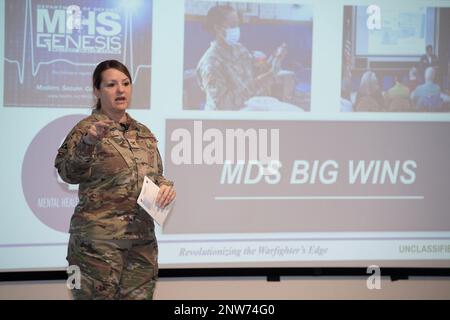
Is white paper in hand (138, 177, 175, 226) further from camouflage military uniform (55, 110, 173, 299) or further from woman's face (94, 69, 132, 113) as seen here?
woman's face (94, 69, 132, 113)

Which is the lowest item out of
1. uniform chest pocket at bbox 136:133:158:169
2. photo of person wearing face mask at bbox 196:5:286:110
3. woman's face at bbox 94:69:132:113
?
uniform chest pocket at bbox 136:133:158:169

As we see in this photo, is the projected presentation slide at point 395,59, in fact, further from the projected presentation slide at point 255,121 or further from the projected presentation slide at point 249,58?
the projected presentation slide at point 249,58

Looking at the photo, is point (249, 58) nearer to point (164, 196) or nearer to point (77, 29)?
point (77, 29)

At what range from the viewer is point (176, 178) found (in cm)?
325

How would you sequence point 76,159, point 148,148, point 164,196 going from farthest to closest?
1. point 148,148
2. point 164,196
3. point 76,159

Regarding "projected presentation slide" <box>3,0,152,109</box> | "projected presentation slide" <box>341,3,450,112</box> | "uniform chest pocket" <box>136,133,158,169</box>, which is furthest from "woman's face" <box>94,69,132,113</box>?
"projected presentation slide" <box>341,3,450,112</box>

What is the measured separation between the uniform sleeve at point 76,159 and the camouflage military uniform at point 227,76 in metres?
1.31

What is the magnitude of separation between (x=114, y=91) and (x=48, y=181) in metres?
1.23

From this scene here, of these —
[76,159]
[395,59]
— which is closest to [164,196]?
[76,159]

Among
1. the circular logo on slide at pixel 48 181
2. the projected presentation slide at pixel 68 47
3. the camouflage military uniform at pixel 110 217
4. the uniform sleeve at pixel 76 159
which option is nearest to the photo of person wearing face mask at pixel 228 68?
the projected presentation slide at pixel 68 47

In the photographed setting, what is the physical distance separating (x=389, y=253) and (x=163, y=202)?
187 centimetres

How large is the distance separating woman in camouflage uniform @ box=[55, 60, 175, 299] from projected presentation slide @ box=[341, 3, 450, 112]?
167 cm

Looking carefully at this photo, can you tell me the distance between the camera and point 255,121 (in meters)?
3.30

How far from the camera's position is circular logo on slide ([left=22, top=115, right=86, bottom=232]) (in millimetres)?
3102
